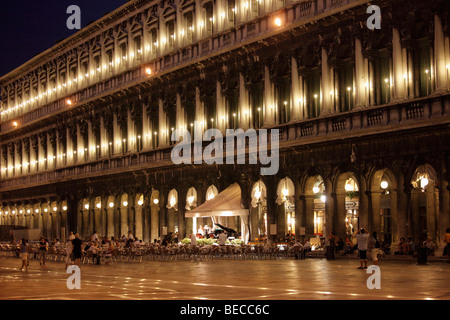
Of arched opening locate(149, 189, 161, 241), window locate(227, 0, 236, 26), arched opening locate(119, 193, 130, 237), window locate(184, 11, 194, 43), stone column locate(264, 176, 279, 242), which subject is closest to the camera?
stone column locate(264, 176, 279, 242)

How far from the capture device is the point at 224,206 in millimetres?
38875

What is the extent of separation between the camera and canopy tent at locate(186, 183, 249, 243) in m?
38.1

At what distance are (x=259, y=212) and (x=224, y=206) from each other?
3183 mm

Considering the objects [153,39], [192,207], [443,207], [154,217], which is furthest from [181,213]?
[443,207]

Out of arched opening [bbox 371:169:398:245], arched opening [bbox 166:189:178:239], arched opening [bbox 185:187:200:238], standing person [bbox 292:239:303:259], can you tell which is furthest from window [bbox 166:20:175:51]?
arched opening [bbox 371:169:398:245]

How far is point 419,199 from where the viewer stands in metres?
32.9

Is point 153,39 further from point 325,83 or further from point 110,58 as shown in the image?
point 325,83

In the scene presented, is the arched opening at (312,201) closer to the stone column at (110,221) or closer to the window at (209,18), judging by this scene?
the window at (209,18)

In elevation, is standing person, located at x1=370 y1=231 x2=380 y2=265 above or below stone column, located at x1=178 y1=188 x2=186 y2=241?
below

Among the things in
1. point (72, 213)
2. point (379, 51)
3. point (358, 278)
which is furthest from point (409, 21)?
point (72, 213)

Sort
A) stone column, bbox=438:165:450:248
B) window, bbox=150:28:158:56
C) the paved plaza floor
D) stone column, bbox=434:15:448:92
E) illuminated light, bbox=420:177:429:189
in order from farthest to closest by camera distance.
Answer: window, bbox=150:28:158:56, illuminated light, bbox=420:177:429:189, stone column, bbox=434:15:448:92, stone column, bbox=438:165:450:248, the paved plaza floor

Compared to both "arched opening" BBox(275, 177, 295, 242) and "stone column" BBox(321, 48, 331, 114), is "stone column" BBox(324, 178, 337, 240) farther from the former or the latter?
"stone column" BBox(321, 48, 331, 114)

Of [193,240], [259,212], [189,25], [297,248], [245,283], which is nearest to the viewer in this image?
[245,283]
